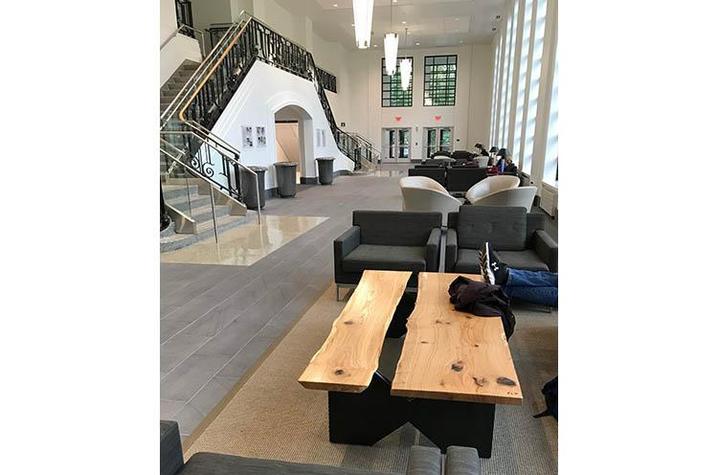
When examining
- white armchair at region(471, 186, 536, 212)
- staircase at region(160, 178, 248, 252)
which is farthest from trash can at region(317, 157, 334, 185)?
white armchair at region(471, 186, 536, 212)

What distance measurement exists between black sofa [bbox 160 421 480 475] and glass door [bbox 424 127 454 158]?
20092mm

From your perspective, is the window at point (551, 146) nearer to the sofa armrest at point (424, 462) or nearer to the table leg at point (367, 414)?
the table leg at point (367, 414)

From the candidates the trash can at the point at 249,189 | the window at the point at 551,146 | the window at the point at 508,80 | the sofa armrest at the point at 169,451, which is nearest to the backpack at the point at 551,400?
the sofa armrest at the point at 169,451

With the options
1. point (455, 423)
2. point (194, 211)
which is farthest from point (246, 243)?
point (455, 423)

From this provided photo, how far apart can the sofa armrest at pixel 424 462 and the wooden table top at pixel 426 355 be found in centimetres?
35

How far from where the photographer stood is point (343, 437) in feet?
6.44

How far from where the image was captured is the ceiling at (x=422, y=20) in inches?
520

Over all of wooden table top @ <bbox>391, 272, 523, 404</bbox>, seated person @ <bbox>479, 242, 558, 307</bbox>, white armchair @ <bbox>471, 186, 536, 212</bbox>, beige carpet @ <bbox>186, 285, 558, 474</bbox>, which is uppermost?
white armchair @ <bbox>471, 186, 536, 212</bbox>

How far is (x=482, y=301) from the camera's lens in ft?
7.79

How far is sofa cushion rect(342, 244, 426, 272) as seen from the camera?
138 inches

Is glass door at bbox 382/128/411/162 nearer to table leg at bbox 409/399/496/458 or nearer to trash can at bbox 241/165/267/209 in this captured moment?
trash can at bbox 241/165/267/209

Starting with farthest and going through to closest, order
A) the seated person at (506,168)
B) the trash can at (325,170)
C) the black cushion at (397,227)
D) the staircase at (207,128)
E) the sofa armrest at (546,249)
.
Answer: the trash can at (325,170) → the seated person at (506,168) → the staircase at (207,128) → the black cushion at (397,227) → the sofa armrest at (546,249)

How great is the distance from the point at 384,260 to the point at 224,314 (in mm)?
1383
